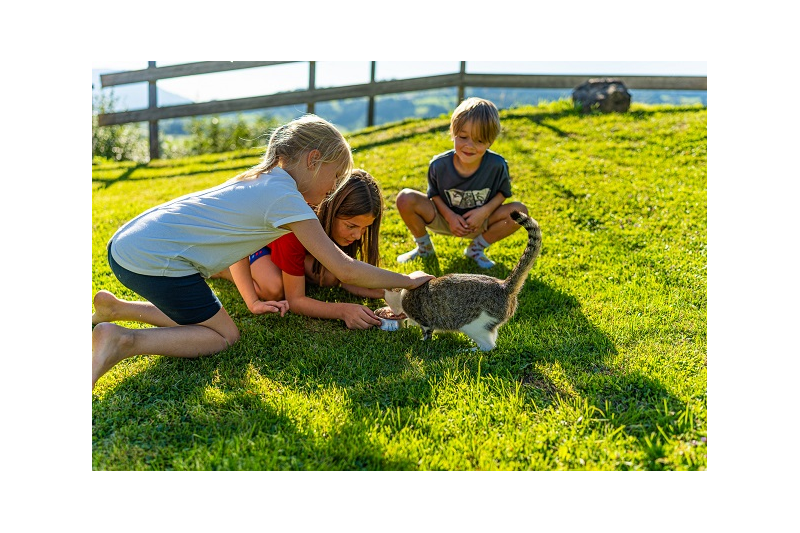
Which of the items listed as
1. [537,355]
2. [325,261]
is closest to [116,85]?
[325,261]

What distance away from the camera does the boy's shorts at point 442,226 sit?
5.56m

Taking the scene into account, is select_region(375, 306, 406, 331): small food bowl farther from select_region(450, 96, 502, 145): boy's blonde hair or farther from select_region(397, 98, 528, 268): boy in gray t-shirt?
select_region(450, 96, 502, 145): boy's blonde hair

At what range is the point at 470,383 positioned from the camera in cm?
339

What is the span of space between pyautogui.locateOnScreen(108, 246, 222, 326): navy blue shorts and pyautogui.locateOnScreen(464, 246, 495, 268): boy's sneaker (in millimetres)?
2637

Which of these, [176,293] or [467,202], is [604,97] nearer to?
[467,202]

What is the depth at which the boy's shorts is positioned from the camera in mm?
5557

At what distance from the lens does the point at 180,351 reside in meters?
3.69

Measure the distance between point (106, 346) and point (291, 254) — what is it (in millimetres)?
1479

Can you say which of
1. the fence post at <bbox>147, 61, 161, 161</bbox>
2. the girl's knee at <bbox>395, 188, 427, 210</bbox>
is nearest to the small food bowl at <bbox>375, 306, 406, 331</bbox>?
the girl's knee at <bbox>395, 188, 427, 210</bbox>

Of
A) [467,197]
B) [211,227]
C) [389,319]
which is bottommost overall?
[389,319]

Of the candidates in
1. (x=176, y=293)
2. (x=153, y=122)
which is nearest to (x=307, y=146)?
(x=176, y=293)

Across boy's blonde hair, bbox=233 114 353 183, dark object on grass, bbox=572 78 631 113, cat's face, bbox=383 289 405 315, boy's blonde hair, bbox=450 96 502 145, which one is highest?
dark object on grass, bbox=572 78 631 113

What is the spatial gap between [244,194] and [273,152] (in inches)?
15.6

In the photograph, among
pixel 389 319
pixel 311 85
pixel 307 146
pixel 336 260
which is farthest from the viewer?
pixel 311 85
